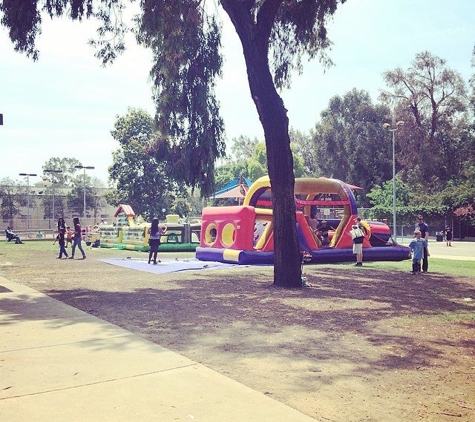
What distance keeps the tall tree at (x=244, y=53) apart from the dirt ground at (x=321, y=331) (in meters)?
2.55

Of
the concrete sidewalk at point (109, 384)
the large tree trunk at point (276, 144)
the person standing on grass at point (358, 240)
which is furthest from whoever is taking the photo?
the person standing on grass at point (358, 240)

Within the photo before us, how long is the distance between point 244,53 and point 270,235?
7921mm

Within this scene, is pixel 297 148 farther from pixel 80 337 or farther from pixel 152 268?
pixel 80 337

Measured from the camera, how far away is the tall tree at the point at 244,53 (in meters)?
13.1

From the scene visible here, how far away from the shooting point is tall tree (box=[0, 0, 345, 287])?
1314 centimetres

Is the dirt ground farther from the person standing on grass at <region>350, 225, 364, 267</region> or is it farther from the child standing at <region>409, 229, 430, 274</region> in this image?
the person standing on grass at <region>350, 225, 364, 267</region>

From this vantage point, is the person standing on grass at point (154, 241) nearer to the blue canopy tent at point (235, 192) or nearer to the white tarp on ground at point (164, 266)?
the white tarp on ground at point (164, 266)

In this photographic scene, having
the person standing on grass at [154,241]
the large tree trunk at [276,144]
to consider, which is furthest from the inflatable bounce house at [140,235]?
the large tree trunk at [276,144]

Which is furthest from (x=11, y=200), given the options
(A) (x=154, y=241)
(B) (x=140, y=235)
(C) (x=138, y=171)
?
(A) (x=154, y=241)

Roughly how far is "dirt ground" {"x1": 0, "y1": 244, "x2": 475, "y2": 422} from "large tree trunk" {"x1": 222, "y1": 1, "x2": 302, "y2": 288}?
89cm

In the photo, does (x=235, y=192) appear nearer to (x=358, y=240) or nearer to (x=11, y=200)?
(x=358, y=240)

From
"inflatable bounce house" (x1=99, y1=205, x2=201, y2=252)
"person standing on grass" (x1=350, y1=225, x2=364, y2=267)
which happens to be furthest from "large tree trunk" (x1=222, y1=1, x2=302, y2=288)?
"inflatable bounce house" (x1=99, y1=205, x2=201, y2=252)

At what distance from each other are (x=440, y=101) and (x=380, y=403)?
5481 centimetres

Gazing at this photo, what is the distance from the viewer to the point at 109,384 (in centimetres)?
510
